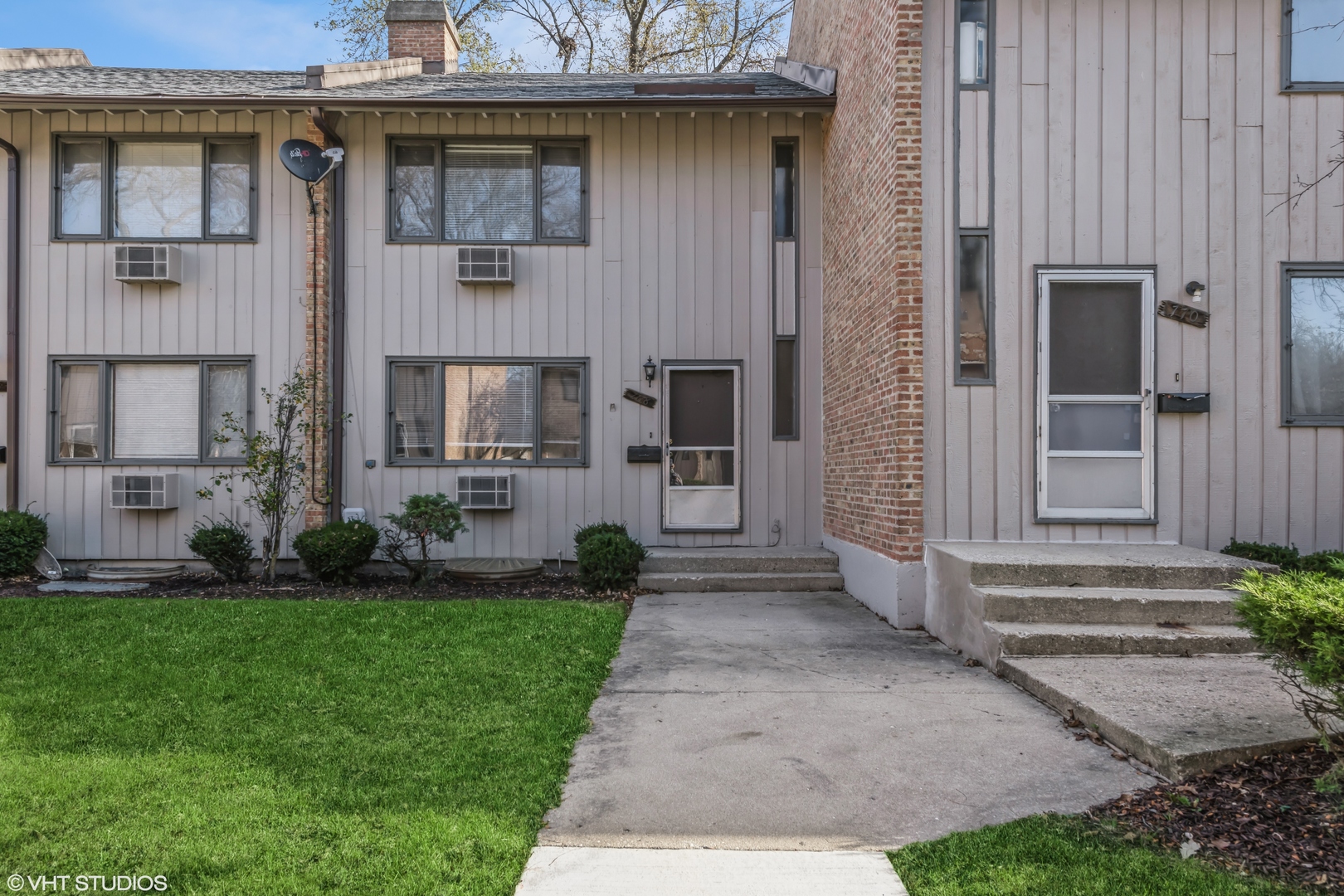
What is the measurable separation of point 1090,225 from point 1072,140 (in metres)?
0.67

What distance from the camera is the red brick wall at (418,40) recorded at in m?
10.2

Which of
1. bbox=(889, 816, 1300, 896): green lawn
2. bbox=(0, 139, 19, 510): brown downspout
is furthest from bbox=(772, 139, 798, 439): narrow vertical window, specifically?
bbox=(0, 139, 19, 510): brown downspout

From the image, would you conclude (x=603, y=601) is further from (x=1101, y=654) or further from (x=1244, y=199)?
(x=1244, y=199)

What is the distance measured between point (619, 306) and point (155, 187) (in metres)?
5.17

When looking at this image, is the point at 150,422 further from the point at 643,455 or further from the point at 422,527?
Answer: the point at 643,455

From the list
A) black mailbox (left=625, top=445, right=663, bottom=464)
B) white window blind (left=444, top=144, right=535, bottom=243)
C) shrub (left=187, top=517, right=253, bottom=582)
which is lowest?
shrub (left=187, top=517, right=253, bottom=582)

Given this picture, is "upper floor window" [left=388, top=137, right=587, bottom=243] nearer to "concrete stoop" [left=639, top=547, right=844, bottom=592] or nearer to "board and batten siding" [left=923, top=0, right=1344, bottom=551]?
"concrete stoop" [left=639, top=547, right=844, bottom=592]

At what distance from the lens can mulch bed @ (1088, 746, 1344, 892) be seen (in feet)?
7.80

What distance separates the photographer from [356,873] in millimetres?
2336

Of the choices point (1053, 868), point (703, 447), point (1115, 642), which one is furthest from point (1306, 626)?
point (703, 447)

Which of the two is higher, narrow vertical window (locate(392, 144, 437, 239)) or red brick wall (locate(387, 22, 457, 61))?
red brick wall (locate(387, 22, 457, 61))

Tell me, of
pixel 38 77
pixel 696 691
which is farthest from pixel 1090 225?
pixel 38 77

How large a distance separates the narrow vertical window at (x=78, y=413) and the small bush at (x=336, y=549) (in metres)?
2.79

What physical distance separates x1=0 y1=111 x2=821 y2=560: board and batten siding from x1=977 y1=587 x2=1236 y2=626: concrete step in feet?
12.1
